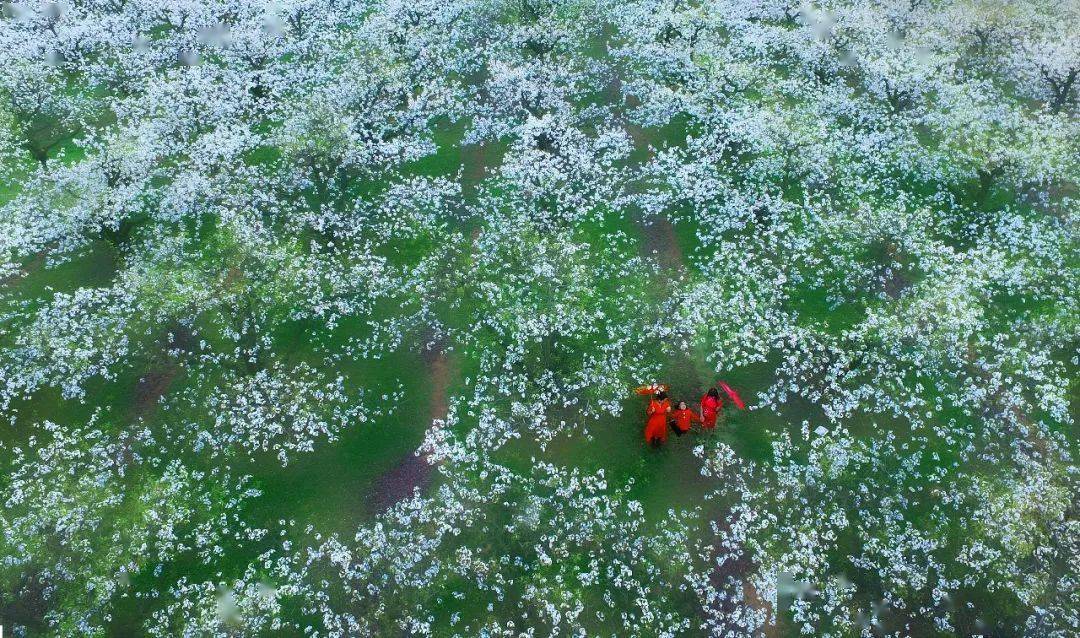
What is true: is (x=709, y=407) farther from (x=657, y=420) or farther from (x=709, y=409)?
(x=657, y=420)

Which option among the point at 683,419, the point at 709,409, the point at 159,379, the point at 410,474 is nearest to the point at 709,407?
the point at 709,409

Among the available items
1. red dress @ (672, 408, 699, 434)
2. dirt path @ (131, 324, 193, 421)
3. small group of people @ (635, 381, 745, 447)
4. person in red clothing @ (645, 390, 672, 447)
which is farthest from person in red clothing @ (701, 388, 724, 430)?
dirt path @ (131, 324, 193, 421)

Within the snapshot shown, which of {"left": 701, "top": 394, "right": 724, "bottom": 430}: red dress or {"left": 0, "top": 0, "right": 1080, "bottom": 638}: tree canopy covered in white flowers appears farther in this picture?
{"left": 701, "top": 394, "right": 724, "bottom": 430}: red dress

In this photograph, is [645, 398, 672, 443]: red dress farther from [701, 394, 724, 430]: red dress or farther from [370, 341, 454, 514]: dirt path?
[370, 341, 454, 514]: dirt path

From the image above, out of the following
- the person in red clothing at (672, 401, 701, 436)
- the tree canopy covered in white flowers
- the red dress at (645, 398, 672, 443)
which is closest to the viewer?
the tree canopy covered in white flowers

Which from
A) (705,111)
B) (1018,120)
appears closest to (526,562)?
(705,111)

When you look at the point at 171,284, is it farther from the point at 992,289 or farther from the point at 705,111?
the point at 992,289

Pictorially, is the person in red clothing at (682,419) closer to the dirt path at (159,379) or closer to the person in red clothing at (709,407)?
the person in red clothing at (709,407)
